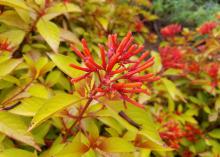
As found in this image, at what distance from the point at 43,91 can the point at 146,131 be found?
1.40ft

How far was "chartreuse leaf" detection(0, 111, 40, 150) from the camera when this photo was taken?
970 millimetres

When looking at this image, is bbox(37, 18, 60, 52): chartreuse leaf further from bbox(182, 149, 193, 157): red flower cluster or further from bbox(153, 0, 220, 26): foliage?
bbox(153, 0, 220, 26): foliage

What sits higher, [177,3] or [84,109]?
[84,109]

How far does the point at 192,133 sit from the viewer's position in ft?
7.13

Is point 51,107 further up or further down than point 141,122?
further up

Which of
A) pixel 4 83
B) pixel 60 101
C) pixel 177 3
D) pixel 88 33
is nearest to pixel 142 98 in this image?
pixel 88 33

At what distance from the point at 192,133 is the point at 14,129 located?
1.45 m

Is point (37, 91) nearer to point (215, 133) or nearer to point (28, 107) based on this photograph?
point (28, 107)

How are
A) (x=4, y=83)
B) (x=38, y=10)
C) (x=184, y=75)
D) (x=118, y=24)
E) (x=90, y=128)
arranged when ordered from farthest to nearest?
(x=118, y=24) → (x=184, y=75) → (x=38, y=10) → (x=4, y=83) → (x=90, y=128)

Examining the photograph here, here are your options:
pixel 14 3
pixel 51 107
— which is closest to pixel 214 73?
pixel 14 3

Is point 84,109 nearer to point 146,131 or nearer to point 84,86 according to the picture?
point 84,86

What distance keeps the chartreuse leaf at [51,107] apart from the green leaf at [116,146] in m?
0.21

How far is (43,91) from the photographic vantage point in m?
1.23

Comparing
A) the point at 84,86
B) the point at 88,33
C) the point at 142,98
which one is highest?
the point at 84,86
